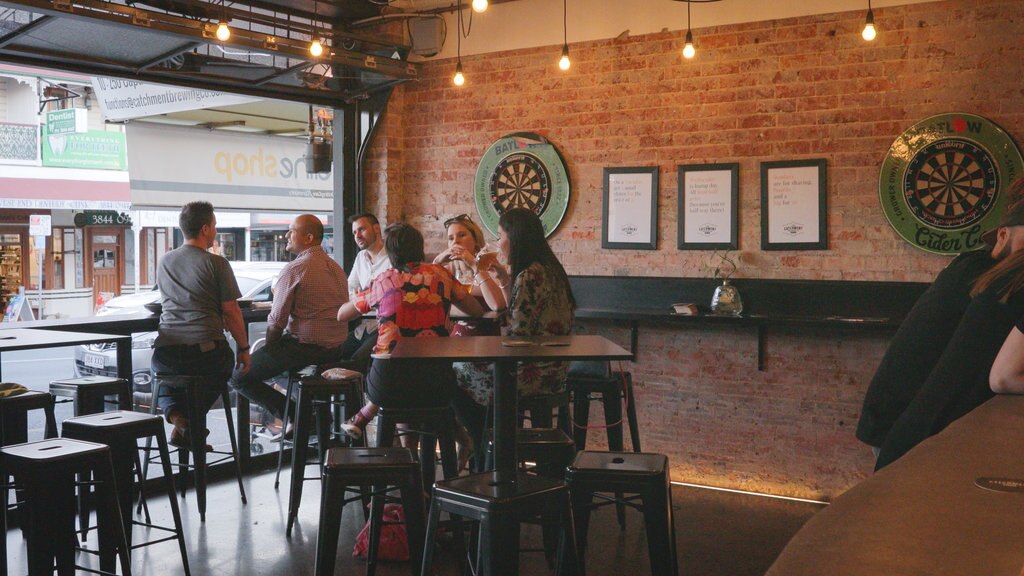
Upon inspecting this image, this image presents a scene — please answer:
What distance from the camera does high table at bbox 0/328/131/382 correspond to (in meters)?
4.04

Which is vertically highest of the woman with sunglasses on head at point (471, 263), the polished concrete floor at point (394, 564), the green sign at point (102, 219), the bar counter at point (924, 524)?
the green sign at point (102, 219)

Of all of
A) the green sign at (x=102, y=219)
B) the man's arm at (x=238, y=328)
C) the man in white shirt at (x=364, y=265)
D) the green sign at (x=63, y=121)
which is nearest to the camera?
the man's arm at (x=238, y=328)

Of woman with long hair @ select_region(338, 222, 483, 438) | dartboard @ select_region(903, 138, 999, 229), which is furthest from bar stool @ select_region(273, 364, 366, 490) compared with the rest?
dartboard @ select_region(903, 138, 999, 229)

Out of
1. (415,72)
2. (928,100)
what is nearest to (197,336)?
(415,72)

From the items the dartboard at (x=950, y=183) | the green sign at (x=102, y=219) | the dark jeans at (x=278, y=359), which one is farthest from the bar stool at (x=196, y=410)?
the green sign at (x=102, y=219)

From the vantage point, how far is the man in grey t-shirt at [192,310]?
474 centimetres

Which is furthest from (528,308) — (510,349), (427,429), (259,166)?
(259,166)

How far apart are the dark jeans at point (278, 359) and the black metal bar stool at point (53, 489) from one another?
6.20ft

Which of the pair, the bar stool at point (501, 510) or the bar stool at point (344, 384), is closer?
the bar stool at point (501, 510)

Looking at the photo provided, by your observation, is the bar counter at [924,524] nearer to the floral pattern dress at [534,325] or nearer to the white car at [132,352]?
the floral pattern dress at [534,325]

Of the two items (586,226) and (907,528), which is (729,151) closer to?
(586,226)

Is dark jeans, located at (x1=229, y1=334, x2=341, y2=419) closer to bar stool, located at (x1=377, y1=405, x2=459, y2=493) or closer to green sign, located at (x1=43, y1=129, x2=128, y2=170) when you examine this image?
bar stool, located at (x1=377, y1=405, x2=459, y2=493)

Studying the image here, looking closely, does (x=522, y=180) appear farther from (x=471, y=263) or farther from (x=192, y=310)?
(x=192, y=310)

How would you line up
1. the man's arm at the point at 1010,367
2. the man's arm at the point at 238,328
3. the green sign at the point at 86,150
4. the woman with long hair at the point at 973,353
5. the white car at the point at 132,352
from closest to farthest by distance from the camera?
the man's arm at the point at 1010,367 → the woman with long hair at the point at 973,353 → the man's arm at the point at 238,328 → the white car at the point at 132,352 → the green sign at the point at 86,150
